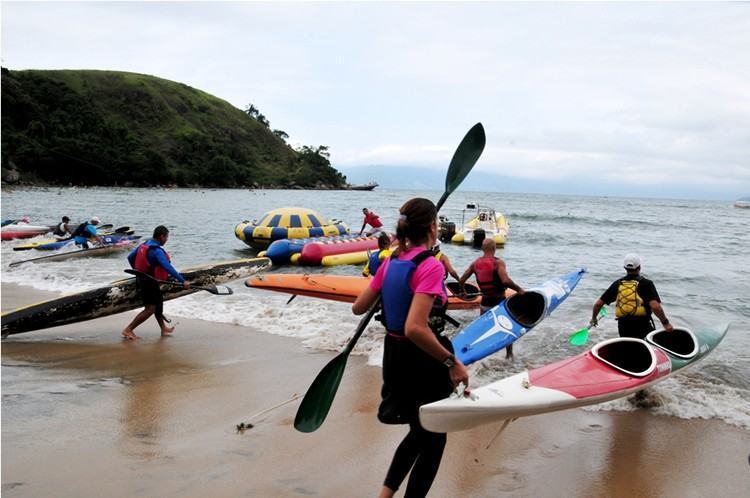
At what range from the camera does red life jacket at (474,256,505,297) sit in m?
6.64

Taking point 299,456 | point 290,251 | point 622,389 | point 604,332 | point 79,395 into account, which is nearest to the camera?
point 299,456

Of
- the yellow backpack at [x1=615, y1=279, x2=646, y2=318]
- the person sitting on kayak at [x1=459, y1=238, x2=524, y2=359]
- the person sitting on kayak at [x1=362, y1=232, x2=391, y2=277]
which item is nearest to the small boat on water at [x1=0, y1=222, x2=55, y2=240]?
the person sitting on kayak at [x1=362, y1=232, x2=391, y2=277]

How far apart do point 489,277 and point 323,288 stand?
2.54 metres

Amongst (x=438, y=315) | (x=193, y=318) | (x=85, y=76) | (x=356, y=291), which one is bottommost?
(x=193, y=318)

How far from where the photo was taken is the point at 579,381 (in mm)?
3941

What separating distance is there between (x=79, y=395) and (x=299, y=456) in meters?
2.23

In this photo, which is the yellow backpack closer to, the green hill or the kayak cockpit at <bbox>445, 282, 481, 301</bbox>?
the kayak cockpit at <bbox>445, 282, 481, 301</bbox>

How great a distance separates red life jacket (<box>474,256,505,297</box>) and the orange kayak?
1.10 metres

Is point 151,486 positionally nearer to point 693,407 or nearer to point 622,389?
point 622,389

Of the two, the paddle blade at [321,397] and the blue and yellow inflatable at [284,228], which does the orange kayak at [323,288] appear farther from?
the blue and yellow inflatable at [284,228]

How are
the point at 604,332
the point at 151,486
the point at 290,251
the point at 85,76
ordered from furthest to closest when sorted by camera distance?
the point at 85,76 → the point at 290,251 → the point at 604,332 → the point at 151,486

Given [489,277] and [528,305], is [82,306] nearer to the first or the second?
[489,277]

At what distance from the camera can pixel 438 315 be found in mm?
2893

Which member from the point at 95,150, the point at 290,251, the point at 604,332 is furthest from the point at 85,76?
the point at 604,332
